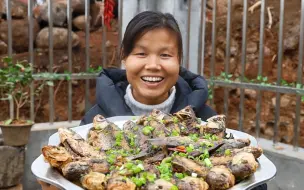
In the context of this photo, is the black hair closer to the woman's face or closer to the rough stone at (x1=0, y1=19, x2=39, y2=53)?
the woman's face

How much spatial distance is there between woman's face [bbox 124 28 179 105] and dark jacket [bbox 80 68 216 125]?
181 mm

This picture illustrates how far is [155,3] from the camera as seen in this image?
4.13m

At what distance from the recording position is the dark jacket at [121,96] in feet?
5.80

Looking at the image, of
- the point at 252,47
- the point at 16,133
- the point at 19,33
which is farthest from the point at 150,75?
the point at 252,47

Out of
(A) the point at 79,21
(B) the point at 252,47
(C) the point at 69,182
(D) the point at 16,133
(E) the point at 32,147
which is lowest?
(E) the point at 32,147

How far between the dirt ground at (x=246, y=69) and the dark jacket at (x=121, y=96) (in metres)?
4.71

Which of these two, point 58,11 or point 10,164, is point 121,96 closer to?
point 10,164

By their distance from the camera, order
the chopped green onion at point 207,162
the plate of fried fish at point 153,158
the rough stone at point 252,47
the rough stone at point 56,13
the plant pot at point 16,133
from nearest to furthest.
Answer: the plate of fried fish at point 153,158, the chopped green onion at point 207,162, the plant pot at point 16,133, the rough stone at point 56,13, the rough stone at point 252,47

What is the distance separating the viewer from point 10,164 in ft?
12.6

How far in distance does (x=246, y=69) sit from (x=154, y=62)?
19.3 ft

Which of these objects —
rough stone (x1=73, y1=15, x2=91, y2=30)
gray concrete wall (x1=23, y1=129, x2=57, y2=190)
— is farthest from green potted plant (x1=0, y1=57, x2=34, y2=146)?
rough stone (x1=73, y1=15, x2=91, y2=30)

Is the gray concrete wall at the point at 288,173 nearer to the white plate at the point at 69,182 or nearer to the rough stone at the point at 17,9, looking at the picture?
the white plate at the point at 69,182

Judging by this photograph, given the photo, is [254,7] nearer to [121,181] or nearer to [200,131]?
[200,131]

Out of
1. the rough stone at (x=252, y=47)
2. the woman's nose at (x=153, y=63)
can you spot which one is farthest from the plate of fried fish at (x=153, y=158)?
the rough stone at (x=252, y=47)
